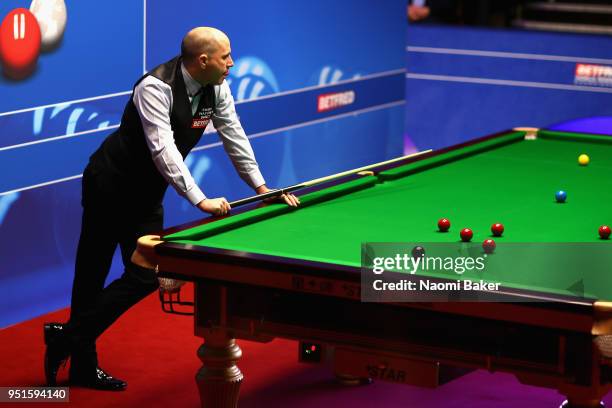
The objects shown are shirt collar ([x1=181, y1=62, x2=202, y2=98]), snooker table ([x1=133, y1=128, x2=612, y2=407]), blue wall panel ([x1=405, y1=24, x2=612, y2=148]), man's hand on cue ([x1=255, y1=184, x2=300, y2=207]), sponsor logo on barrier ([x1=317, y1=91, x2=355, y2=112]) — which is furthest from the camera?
blue wall panel ([x1=405, y1=24, x2=612, y2=148])

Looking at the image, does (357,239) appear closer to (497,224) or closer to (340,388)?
(497,224)

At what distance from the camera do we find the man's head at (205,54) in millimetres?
4320

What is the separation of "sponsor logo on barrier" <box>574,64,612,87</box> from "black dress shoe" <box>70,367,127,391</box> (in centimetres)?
492

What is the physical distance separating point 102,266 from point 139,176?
40 centimetres

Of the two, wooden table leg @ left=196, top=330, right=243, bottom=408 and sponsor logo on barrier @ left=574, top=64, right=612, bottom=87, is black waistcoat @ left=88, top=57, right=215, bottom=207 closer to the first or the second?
wooden table leg @ left=196, top=330, right=243, bottom=408

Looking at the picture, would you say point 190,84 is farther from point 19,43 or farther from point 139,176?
point 19,43

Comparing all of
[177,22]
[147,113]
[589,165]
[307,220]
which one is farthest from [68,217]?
[589,165]

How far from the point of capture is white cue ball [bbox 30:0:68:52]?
17.3 ft

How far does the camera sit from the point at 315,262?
3436 mm

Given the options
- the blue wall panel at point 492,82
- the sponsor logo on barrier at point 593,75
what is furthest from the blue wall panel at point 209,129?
the sponsor logo on barrier at point 593,75

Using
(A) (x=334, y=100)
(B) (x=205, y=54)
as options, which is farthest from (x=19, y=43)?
(A) (x=334, y=100)

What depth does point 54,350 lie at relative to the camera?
4.62 m

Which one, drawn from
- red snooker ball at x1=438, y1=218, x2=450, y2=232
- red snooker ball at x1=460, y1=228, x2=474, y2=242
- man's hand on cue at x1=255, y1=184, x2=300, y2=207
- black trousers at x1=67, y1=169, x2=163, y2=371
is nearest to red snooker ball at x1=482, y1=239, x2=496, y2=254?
red snooker ball at x1=460, y1=228, x2=474, y2=242

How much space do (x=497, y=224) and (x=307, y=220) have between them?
24.6 inches
